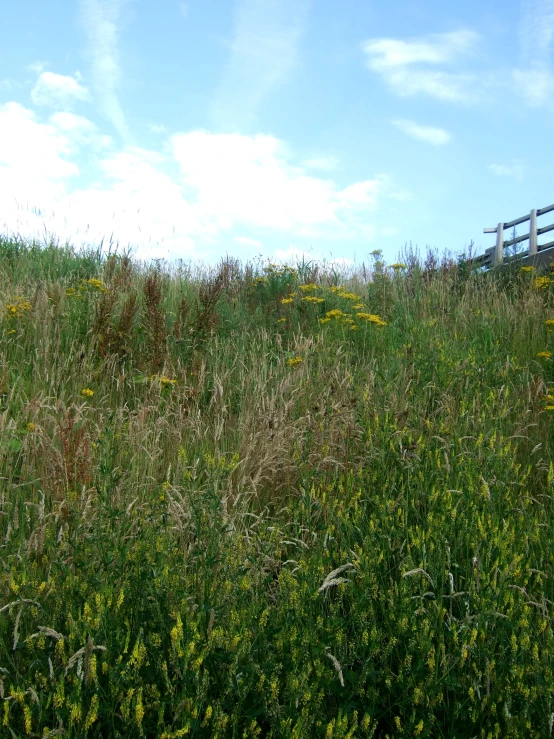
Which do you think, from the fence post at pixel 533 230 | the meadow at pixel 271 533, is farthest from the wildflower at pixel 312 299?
the fence post at pixel 533 230

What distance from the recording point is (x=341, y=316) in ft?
21.2

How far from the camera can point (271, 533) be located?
102 inches

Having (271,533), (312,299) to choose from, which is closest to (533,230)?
(312,299)

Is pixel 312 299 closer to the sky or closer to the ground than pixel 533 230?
closer to the ground

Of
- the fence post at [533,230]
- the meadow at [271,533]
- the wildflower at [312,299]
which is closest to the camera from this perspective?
the meadow at [271,533]

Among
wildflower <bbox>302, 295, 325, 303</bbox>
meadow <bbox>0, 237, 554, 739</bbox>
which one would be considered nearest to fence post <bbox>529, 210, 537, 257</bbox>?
meadow <bbox>0, 237, 554, 739</bbox>

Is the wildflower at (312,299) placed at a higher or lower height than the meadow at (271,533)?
higher

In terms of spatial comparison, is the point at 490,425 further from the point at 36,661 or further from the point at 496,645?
the point at 36,661

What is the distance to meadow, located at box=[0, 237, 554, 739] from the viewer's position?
72.3 inches

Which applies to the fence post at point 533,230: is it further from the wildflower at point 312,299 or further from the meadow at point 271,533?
the wildflower at point 312,299

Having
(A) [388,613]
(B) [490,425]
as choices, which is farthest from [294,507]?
(B) [490,425]

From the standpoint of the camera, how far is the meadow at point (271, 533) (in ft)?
6.02

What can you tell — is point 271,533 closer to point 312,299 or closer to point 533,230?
point 312,299

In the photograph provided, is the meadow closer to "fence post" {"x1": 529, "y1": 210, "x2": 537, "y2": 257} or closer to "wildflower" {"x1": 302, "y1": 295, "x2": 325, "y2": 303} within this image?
"wildflower" {"x1": 302, "y1": 295, "x2": 325, "y2": 303}
